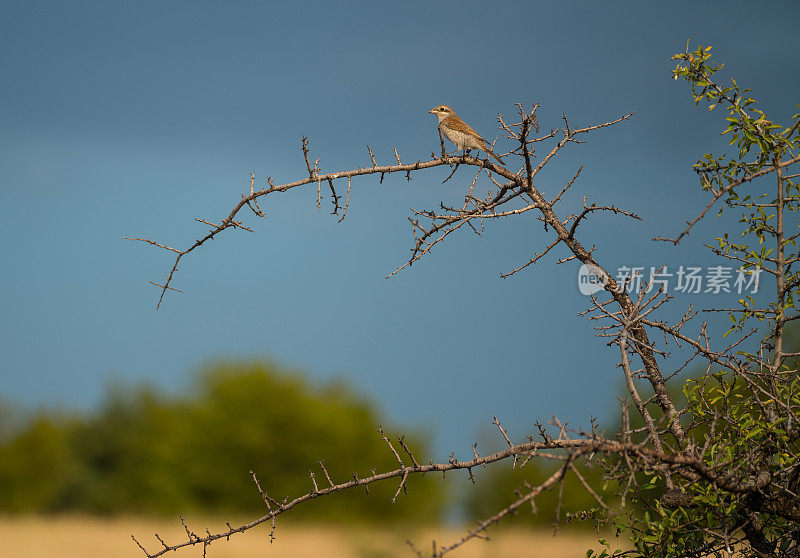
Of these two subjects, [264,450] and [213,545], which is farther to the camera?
[264,450]

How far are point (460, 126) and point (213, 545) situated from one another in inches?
535

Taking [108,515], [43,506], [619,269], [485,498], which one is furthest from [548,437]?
[43,506]

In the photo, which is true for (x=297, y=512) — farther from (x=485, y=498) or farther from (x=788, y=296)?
(x=788, y=296)

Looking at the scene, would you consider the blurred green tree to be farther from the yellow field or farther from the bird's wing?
the bird's wing

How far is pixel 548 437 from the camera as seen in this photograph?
12.4ft

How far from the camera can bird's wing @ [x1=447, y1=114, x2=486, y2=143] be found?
7430 mm

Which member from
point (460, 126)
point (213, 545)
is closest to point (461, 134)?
point (460, 126)

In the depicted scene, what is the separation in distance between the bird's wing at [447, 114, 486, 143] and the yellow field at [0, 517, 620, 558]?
7.03 metres

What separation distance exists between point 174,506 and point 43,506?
6695 mm

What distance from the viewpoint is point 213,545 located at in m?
17.5

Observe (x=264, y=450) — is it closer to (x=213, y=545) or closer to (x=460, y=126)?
(x=213, y=545)

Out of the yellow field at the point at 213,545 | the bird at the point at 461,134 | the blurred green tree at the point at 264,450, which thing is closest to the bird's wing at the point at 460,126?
the bird at the point at 461,134

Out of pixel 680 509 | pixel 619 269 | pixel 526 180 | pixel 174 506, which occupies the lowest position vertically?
pixel 680 509

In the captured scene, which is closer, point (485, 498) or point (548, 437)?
point (548, 437)
